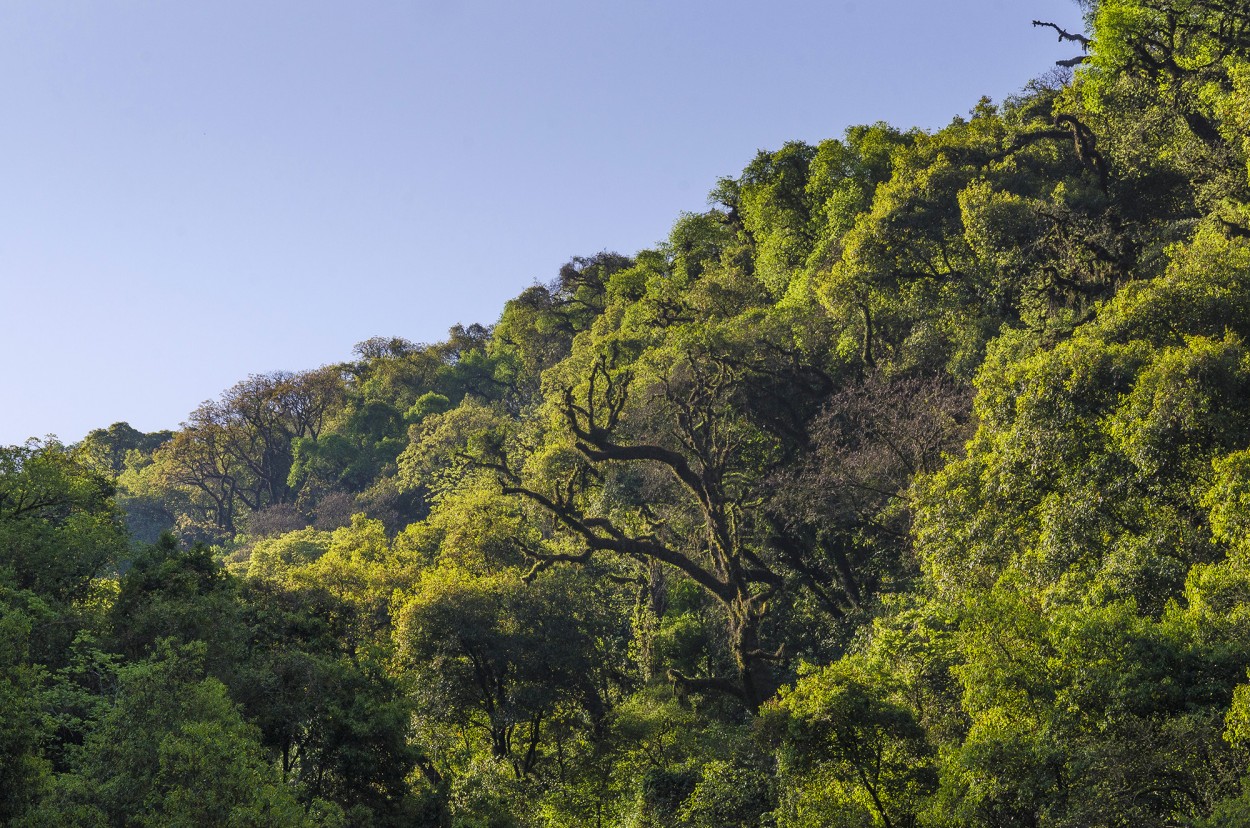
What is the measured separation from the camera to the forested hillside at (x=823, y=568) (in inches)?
483

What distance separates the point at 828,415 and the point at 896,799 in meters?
15.8

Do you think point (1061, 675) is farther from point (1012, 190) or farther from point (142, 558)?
point (1012, 190)

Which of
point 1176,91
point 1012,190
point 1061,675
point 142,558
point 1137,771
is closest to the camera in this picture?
point 1137,771

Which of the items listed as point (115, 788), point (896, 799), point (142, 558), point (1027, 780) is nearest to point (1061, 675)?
point (1027, 780)

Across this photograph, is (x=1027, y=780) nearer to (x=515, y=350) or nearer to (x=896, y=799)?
(x=896, y=799)

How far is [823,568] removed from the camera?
2888 cm

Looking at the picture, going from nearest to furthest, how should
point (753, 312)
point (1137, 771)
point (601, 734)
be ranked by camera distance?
point (1137, 771), point (601, 734), point (753, 312)

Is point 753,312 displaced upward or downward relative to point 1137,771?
upward

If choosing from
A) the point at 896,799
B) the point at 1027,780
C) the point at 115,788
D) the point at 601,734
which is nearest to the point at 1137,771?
the point at 1027,780

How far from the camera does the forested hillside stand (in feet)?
40.3

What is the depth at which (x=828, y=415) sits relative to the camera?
2873 cm

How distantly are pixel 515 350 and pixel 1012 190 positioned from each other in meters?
41.3

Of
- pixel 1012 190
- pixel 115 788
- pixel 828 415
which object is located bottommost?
pixel 115 788

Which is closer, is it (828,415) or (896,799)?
(896,799)
